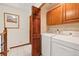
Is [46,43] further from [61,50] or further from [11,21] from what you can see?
[11,21]

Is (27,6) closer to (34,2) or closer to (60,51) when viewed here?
(34,2)

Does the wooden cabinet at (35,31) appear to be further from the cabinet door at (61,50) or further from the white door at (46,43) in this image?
the cabinet door at (61,50)

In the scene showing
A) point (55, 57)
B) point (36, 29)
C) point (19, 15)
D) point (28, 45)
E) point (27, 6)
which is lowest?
point (55, 57)

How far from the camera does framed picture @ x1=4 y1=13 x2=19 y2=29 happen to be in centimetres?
172

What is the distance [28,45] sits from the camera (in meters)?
1.88

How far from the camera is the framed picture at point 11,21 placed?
1.72 metres

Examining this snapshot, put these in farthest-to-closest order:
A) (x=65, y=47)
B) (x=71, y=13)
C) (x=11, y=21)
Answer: (x=71, y=13), (x=11, y=21), (x=65, y=47)

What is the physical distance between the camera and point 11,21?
1.76m

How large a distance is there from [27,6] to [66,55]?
903 millimetres

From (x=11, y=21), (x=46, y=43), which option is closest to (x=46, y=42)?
(x=46, y=43)

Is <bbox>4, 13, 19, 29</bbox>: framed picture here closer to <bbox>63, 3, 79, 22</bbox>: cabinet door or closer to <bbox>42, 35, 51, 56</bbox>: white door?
<bbox>42, 35, 51, 56</bbox>: white door

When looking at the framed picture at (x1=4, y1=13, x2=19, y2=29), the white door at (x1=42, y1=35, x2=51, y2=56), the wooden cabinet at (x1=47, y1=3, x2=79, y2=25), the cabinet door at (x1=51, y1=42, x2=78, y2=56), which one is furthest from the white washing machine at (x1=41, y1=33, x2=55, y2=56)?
the framed picture at (x1=4, y1=13, x2=19, y2=29)

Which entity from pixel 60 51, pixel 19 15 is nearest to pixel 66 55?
pixel 60 51

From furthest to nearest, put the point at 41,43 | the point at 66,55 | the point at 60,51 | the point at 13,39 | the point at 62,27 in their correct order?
the point at 62,27 < the point at 41,43 < the point at 13,39 < the point at 60,51 < the point at 66,55
